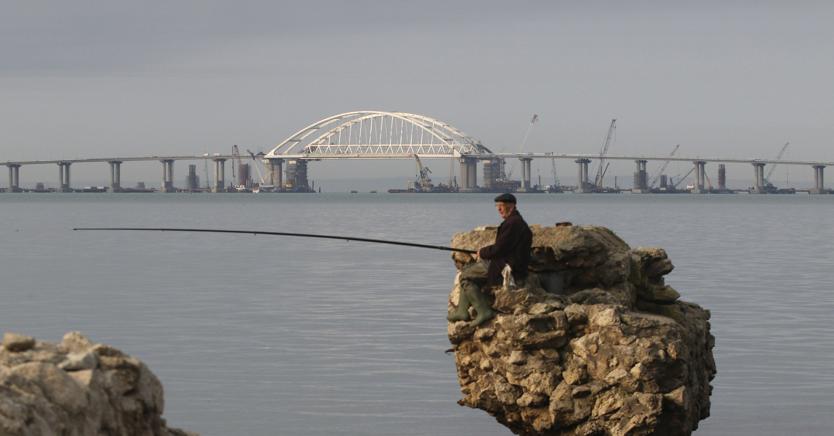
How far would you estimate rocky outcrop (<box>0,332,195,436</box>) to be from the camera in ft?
20.0

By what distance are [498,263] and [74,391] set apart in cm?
572

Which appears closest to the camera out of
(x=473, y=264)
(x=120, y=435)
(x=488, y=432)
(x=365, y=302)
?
(x=120, y=435)

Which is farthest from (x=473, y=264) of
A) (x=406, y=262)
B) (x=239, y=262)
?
(x=239, y=262)

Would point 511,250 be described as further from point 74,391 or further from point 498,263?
point 74,391

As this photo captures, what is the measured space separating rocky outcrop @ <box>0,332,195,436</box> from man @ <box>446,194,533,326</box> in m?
4.68

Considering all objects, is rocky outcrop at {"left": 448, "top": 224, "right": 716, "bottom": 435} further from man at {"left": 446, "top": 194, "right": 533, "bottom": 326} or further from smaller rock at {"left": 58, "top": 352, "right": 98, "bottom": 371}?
smaller rock at {"left": 58, "top": 352, "right": 98, "bottom": 371}

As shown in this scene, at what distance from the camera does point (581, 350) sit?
1112 centimetres

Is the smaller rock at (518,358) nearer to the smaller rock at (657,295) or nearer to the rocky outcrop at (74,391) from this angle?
the smaller rock at (657,295)

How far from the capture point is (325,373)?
639 inches

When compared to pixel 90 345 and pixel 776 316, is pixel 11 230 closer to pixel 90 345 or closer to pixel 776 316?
pixel 776 316

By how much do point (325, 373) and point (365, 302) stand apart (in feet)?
30.0

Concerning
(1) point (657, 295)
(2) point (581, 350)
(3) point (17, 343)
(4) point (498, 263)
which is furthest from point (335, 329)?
(3) point (17, 343)

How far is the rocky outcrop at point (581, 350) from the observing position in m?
10.9

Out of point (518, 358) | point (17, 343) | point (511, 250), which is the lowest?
point (518, 358)
